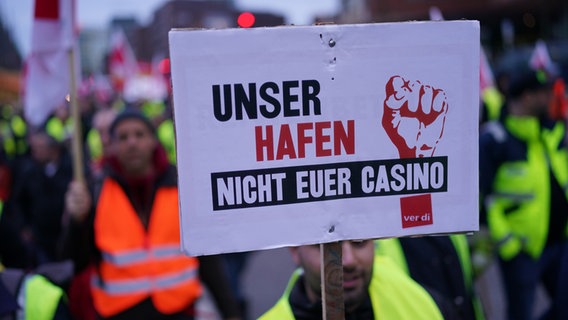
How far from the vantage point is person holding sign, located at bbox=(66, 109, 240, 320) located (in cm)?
300

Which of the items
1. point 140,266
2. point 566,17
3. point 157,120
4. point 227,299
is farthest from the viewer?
point 566,17

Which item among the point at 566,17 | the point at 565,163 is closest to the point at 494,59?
the point at 566,17

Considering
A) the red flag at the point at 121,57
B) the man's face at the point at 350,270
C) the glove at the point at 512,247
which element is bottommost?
the glove at the point at 512,247

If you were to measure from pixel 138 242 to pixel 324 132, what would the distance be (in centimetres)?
174

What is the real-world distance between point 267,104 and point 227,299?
192 cm

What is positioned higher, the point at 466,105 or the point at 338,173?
the point at 466,105

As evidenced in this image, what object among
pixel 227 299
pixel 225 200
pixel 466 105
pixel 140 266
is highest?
pixel 466 105

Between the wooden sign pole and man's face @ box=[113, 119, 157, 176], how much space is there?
1.77 m

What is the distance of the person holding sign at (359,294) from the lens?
1.96m

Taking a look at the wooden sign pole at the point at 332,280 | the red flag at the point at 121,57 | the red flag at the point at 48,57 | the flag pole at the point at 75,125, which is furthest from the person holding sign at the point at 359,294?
the red flag at the point at 121,57

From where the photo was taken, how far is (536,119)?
4105 mm

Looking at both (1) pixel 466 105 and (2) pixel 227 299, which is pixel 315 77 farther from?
(2) pixel 227 299

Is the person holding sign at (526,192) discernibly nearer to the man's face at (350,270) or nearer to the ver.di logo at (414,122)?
the man's face at (350,270)

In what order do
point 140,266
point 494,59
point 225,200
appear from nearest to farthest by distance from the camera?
point 225,200
point 140,266
point 494,59
